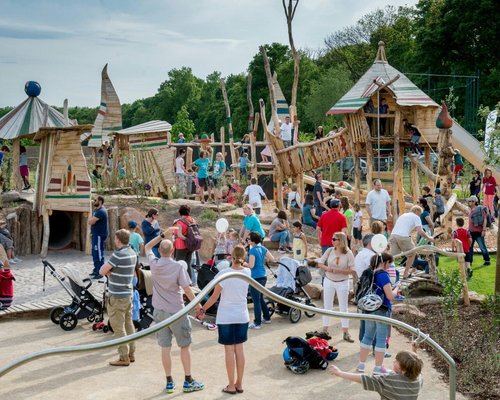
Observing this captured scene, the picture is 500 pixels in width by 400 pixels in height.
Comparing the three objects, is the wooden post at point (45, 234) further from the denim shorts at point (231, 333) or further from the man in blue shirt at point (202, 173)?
the denim shorts at point (231, 333)

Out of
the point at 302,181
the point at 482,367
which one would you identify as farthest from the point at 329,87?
the point at 482,367

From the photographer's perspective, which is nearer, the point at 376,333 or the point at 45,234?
the point at 376,333

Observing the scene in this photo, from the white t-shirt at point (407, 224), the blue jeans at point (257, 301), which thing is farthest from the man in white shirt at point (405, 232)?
the blue jeans at point (257, 301)

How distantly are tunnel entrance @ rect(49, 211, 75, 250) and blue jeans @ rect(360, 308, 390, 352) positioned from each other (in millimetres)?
10034

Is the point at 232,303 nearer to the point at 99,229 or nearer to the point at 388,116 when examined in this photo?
the point at 99,229

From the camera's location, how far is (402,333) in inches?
432

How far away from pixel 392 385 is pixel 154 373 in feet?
12.3

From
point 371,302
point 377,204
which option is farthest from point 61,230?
point 371,302

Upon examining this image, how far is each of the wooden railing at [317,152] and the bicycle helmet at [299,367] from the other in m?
11.8

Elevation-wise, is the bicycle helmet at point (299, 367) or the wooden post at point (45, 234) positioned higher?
the wooden post at point (45, 234)

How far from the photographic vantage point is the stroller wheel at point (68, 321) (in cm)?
1065

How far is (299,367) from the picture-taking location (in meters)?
8.91

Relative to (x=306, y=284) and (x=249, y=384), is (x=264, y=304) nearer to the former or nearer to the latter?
(x=306, y=284)

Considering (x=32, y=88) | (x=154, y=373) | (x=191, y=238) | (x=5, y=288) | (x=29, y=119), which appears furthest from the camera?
(x=32, y=88)
